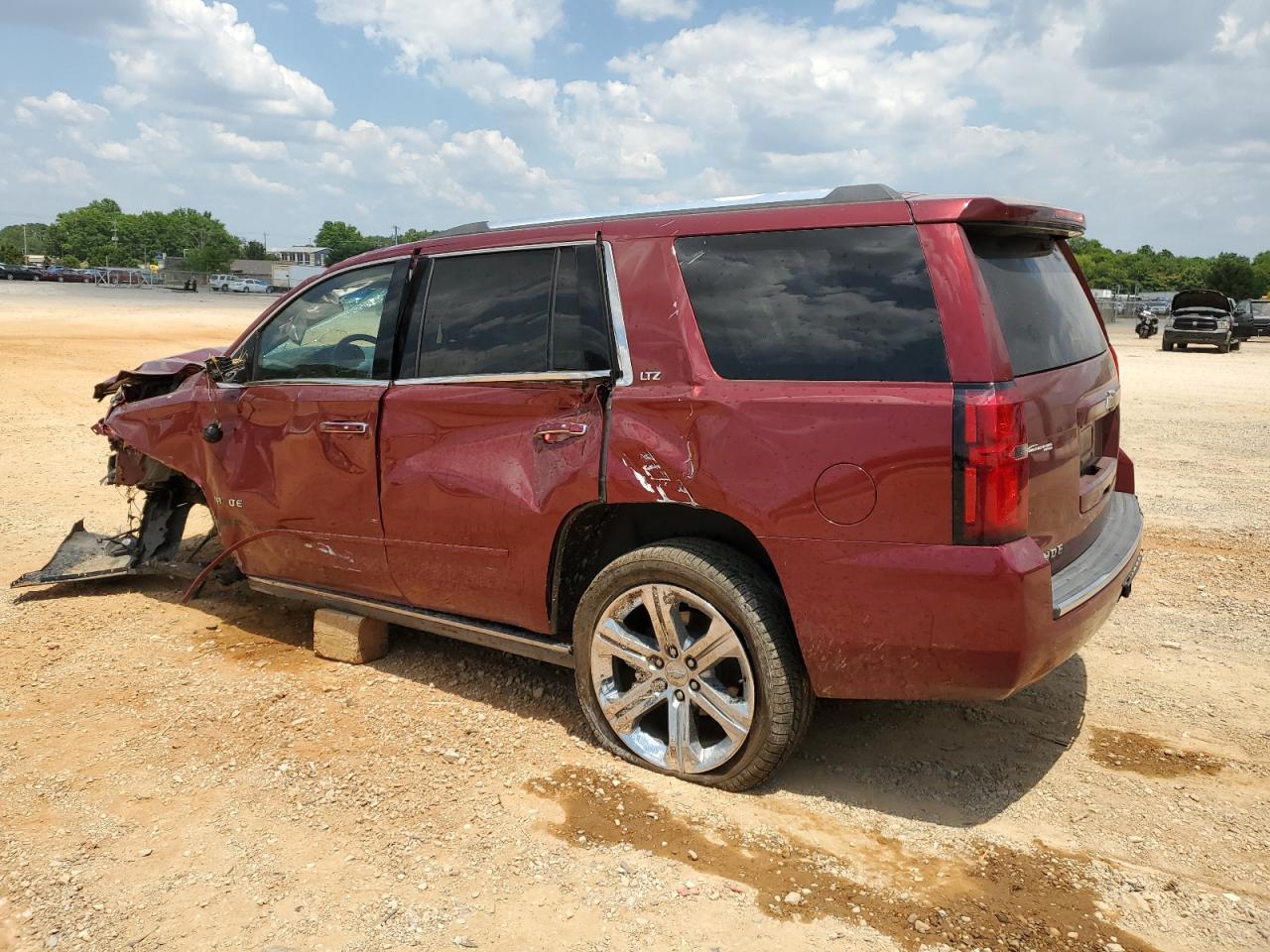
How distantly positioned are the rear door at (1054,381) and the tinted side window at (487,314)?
165 cm

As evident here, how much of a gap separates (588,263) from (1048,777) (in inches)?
102

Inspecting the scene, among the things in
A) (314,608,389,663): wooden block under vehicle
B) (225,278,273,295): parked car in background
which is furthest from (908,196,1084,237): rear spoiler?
(225,278,273,295): parked car in background

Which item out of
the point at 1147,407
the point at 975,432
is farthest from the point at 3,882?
the point at 1147,407

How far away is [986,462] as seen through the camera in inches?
118

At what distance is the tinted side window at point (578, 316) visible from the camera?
149 inches

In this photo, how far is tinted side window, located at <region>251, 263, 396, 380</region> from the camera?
4.56m

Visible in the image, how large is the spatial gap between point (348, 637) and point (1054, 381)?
3290mm

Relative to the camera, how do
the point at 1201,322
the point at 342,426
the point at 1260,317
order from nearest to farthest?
the point at 342,426 < the point at 1201,322 < the point at 1260,317

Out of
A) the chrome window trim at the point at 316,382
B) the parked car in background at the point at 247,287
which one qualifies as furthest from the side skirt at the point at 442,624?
the parked car in background at the point at 247,287

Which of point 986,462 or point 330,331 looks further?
point 330,331

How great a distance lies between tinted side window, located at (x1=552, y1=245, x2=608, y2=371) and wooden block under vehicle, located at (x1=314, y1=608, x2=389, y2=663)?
1.76 m

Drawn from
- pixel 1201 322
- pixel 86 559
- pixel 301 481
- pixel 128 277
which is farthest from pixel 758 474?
pixel 128 277

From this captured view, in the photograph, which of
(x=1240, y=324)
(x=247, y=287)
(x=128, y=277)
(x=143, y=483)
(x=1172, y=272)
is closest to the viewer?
(x=143, y=483)

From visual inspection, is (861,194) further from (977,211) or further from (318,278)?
(318,278)
